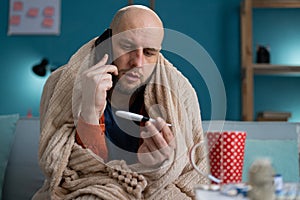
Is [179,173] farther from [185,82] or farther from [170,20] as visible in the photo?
[170,20]

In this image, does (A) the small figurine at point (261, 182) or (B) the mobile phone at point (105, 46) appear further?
(B) the mobile phone at point (105, 46)

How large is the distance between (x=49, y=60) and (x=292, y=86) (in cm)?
177

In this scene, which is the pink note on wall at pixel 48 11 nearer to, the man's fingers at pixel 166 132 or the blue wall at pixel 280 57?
the blue wall at pixel 280 57

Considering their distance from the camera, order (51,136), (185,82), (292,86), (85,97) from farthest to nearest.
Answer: (292,86), (185,82), (51,136), (85,97)

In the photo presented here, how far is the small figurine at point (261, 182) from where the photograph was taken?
730 millimetres

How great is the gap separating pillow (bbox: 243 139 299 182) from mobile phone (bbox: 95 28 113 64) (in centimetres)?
68

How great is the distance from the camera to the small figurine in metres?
0.73

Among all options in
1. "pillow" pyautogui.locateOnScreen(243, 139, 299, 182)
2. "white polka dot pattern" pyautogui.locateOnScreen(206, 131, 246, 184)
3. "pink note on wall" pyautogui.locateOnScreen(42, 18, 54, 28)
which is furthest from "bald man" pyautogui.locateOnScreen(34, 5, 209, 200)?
"pink note on wall" pyautogui.locateOnScreen(42, 18, 54, 28)

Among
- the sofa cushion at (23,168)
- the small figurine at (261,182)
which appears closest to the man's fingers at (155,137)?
the small figurine at (261,182)

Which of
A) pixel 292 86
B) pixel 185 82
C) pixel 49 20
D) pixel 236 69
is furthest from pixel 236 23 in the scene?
pixel 185 82

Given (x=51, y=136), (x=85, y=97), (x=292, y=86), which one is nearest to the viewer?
(x=85, y=97)

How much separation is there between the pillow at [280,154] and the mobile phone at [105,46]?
2.24 feet

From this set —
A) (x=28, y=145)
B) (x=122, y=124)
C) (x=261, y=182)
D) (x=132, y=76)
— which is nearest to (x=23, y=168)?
(x=28, y=145)

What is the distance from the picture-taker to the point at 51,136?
1.46 metres
